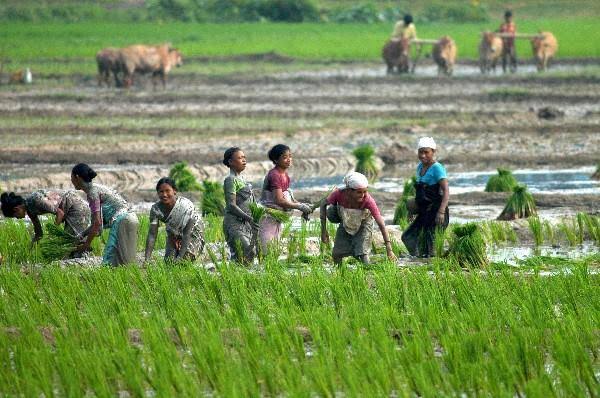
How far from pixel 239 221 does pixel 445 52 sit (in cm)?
1777

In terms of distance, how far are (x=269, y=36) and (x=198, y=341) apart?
28.5 m

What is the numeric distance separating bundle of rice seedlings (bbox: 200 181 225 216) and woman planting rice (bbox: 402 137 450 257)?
2504 mm

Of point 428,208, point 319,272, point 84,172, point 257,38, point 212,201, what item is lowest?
point 257,38

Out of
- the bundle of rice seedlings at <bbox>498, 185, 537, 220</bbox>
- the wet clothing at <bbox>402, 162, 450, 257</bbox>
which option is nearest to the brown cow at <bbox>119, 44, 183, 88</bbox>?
the bundle of rice seedlings at <bbox>498, 185, 537, 220</bbox>

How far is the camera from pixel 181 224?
29.8ft

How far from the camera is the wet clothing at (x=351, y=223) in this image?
922 cm

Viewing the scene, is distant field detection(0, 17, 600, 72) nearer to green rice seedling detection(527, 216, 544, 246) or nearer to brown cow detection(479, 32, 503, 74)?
brown cow detection(479, 32, 503, 74)

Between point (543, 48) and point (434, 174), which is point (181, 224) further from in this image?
point (543, 48)

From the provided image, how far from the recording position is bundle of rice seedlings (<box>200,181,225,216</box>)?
12141 mm

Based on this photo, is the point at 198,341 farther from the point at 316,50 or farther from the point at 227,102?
the point at 316,50

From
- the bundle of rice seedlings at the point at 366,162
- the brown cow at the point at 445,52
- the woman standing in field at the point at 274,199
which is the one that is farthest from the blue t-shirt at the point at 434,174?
the brown cow at the point at 445,52

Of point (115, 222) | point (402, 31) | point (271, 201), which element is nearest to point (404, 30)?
point (402, 31)

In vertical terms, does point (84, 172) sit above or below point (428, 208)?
above

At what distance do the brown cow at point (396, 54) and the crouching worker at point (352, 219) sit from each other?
17.8m
